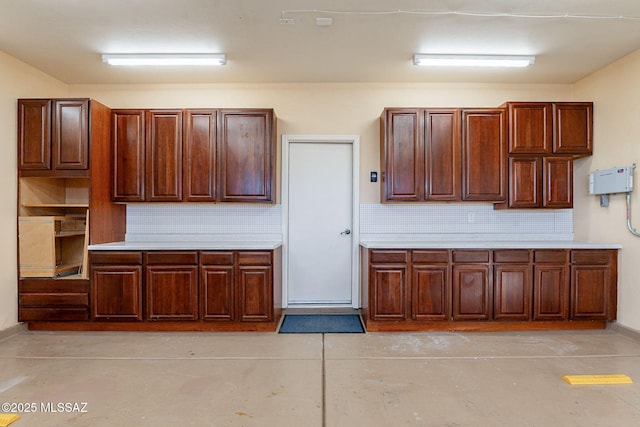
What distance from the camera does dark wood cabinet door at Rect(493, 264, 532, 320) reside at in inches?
143

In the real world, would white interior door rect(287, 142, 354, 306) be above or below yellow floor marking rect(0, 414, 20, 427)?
above

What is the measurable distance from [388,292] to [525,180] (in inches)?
78.4

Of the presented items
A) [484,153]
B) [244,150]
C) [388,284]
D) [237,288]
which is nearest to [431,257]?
[388,284]

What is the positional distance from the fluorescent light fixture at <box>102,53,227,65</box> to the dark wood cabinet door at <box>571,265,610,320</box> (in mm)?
4239

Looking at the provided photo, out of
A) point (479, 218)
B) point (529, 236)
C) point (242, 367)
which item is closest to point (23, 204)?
point (242, 367)

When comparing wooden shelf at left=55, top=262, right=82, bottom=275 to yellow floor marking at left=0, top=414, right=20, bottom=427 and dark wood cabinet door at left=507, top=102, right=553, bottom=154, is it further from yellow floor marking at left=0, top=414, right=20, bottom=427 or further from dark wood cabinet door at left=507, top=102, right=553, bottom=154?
dark wood cabinet door at left=507, top=102, right=553, bottom=154

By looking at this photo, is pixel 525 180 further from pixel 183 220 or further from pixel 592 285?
pixel 183 220

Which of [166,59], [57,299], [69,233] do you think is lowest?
[57,299]

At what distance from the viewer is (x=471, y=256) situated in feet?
11.9

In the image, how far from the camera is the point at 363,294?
13.2 ft

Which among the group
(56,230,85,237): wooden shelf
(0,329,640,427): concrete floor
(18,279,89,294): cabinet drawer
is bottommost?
(0,329,640,427): concrete floor

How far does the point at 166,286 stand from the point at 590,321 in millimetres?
4437

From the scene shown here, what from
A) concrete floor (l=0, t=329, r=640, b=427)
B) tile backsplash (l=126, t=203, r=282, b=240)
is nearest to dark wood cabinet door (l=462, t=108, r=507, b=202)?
concrete floor (l=0, t=329, r=640, b=427)

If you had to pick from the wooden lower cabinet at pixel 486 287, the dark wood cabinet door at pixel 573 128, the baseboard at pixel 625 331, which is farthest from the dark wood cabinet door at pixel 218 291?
the baseboard at pixel 625 331
